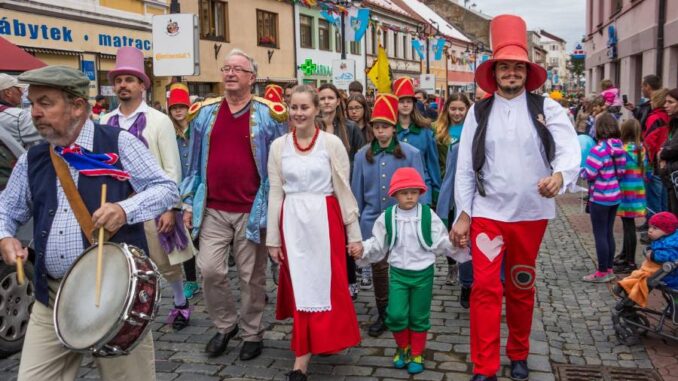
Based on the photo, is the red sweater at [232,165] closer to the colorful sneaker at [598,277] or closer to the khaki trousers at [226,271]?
the khaki trousers at [226,271]

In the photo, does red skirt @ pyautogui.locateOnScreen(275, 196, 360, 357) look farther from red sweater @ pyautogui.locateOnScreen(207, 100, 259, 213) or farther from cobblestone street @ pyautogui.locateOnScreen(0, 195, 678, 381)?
red sweater @ pyautogui.locateOnScreen(207, 100, 259, 213)

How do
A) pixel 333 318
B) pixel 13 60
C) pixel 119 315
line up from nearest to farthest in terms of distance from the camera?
pixel 119 315 < pixel 333 318 < pixel 13 60

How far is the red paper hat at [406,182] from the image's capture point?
15.5ft

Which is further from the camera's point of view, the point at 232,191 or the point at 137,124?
the point at 137,124

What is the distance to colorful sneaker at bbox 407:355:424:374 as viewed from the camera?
4.58 meters

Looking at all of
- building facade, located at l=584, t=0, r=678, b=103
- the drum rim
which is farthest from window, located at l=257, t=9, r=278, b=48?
the drum rim

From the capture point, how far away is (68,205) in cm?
302

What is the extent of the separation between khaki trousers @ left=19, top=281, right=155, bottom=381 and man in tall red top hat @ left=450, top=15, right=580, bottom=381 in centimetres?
212

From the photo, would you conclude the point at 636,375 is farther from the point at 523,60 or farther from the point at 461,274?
the point at 523,60

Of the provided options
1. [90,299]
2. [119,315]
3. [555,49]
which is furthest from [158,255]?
[555,49]

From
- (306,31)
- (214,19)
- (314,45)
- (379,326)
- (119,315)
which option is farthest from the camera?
(314,45)

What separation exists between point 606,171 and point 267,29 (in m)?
23.1

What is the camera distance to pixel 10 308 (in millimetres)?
5152

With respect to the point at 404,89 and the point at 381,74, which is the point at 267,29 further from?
the point at 404,89
